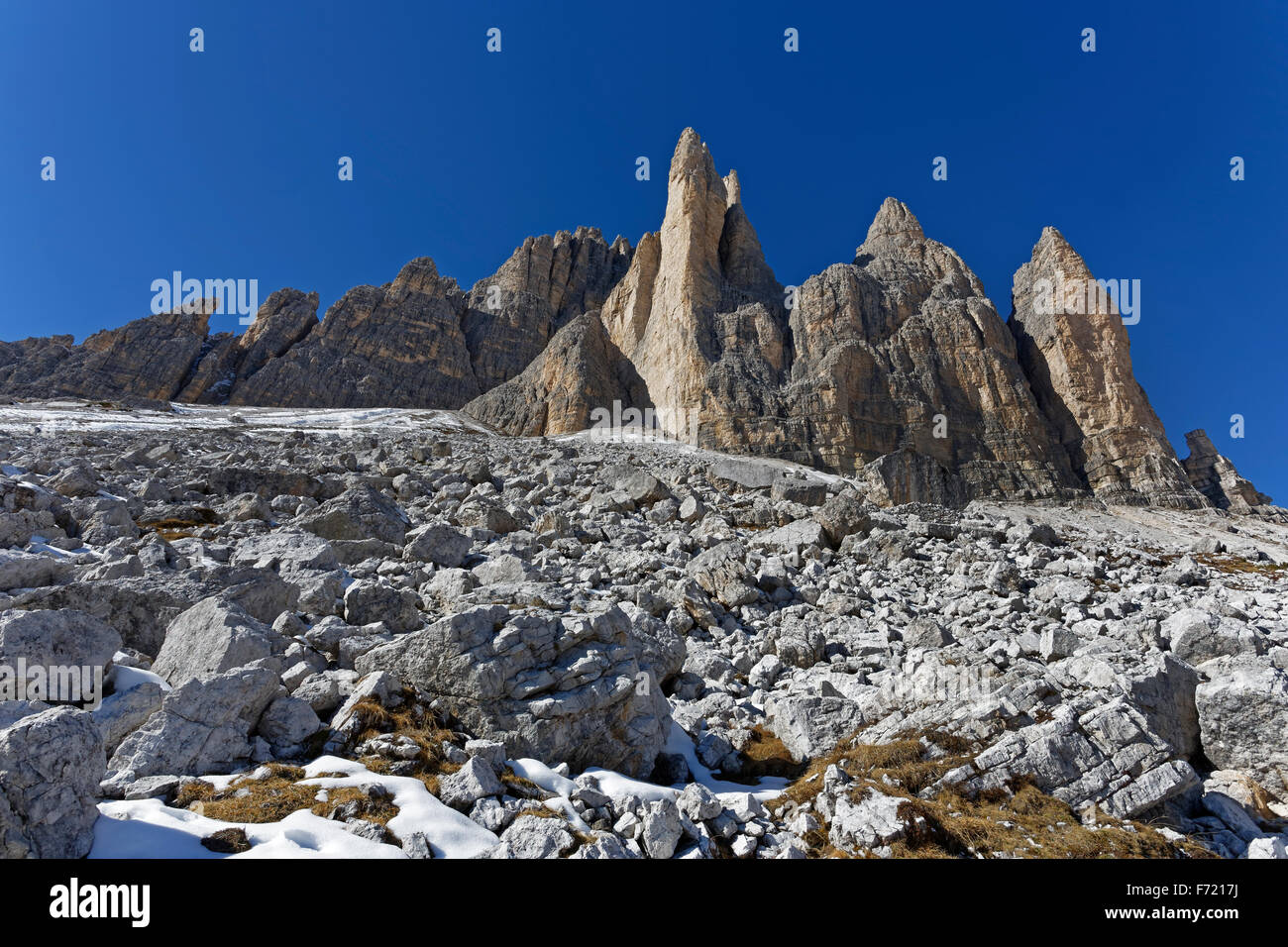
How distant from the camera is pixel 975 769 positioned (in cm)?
750

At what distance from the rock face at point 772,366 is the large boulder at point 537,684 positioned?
33102mm

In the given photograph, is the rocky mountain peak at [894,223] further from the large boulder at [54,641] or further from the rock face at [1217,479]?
the large boulder at [54,641]

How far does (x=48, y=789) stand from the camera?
14.8ft

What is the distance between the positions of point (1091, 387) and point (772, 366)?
37.9 m

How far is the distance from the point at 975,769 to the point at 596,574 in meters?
11.4

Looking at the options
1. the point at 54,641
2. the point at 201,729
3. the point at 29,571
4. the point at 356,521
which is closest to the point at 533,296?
the point at 356,521

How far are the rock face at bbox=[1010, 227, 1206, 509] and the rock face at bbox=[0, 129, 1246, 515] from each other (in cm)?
23

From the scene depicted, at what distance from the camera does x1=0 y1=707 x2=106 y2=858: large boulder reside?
14.2 ft

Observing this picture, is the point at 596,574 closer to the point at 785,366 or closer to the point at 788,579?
the point at 788,579

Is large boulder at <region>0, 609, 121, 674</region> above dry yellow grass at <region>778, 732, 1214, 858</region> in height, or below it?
above

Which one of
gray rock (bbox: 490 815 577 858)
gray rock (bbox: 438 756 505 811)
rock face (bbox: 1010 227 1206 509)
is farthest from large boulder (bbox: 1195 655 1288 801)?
rock face (bbox: 1010 227 1206 509)

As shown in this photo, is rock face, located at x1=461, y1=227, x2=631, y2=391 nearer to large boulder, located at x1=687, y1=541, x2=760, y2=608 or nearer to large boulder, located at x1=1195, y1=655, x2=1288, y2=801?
large boulder, located at x1=687, y1=541, x2=760, y2=608

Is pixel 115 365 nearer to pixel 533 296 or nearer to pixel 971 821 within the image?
pixel 533 296

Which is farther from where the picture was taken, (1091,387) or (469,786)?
(1091,387)
